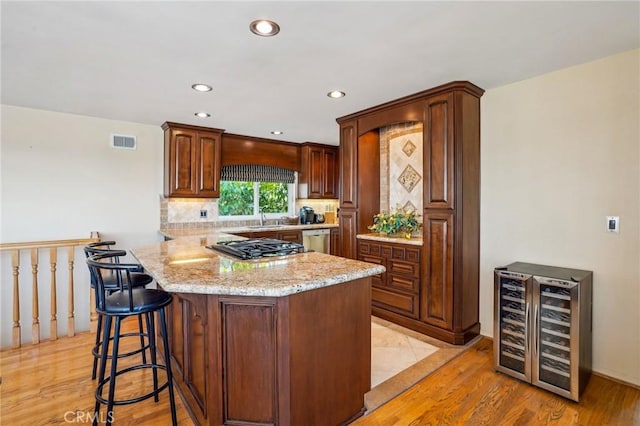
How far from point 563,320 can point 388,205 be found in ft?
7.38

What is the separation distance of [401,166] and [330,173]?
7.17 ft

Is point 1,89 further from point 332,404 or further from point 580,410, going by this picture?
point 580,410

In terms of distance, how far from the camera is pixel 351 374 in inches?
73.9

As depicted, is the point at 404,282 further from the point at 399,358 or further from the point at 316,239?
the point at 316,239

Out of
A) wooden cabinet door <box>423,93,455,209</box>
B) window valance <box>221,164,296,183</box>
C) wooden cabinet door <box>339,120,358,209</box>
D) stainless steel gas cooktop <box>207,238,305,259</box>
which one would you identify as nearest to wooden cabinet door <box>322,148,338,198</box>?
window valance <box>221,164,296,183</box>

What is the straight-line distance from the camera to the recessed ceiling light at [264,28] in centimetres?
186

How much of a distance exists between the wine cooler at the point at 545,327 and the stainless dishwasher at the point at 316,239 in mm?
3162

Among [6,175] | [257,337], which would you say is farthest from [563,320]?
[6,175]

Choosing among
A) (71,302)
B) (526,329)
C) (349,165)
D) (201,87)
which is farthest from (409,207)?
(71,302)

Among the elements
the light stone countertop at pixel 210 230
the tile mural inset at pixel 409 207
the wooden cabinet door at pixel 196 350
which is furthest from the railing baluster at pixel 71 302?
the tile mural inset at pixel 409 207

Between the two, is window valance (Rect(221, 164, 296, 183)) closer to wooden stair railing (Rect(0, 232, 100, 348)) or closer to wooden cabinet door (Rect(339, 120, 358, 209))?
wooden cabinet door (Rect(339, 120, 358, 209))

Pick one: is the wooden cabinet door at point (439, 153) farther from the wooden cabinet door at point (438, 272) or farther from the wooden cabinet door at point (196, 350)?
the wooden cabinet door at point (196, 350)

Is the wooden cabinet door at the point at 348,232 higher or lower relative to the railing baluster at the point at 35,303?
higher

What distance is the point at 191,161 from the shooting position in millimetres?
4316
